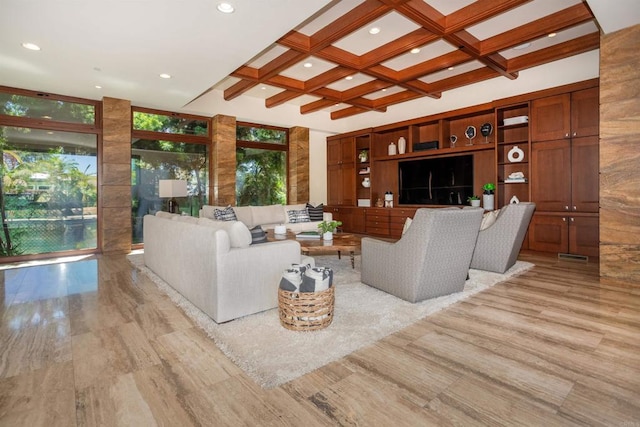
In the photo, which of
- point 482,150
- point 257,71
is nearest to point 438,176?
point 482,150

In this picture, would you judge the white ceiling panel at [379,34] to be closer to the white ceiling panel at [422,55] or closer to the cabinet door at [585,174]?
the white ceiling panel at [422,55]

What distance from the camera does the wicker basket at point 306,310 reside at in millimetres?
2281

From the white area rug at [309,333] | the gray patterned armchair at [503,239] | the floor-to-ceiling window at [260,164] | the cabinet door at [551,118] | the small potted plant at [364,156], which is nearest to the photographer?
the white area rug at [309,333]

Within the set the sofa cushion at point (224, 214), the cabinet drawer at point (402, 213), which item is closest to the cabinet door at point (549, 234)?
the cabinet drawer at point (402, 213)

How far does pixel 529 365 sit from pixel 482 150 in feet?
16.5

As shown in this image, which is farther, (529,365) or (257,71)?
(257,71)

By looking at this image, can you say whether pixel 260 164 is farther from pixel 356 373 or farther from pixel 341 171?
pixel 356 373

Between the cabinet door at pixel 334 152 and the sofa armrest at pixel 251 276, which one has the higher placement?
the cabinet door at pixel 334 152

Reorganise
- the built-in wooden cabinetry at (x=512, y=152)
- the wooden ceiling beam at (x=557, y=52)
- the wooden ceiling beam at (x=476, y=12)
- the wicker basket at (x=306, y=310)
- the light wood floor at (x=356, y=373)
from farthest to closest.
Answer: the built-in wooden cabinetry at (x=512, y=152), the wooden ceiling beam at (x=557, y=52), the wooden ceiling beam at (x=476, y=12), the wicker basket at (x=306, y=310), the light wood floor at (x=356, y=373)

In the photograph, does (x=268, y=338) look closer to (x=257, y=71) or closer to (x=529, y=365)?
(x=529, y=365)

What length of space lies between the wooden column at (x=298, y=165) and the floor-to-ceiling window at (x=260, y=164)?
0.17m

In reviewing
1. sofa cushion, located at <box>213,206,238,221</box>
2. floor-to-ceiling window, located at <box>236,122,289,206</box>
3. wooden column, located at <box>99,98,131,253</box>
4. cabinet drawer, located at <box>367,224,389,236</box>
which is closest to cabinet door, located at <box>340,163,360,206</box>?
cabinet drawer, located at <box>367,224,389,236</box>

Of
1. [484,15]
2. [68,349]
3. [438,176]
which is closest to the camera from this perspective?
[68,349]

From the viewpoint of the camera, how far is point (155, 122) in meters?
6.38
